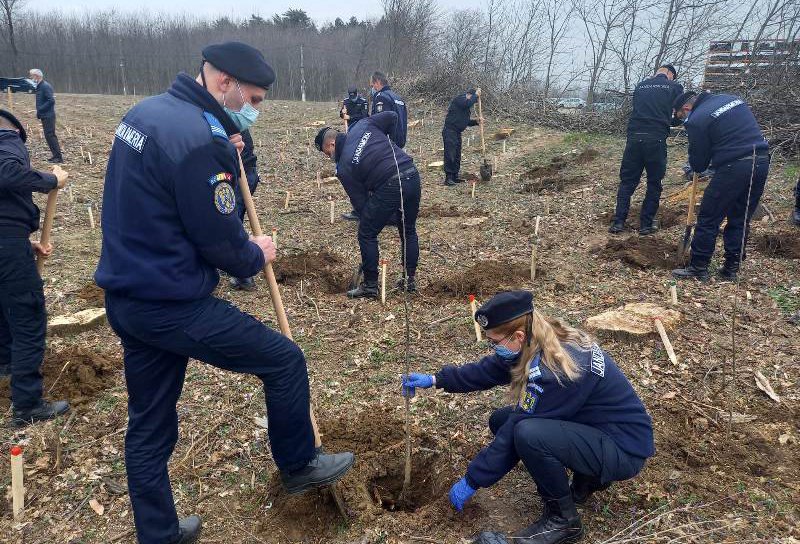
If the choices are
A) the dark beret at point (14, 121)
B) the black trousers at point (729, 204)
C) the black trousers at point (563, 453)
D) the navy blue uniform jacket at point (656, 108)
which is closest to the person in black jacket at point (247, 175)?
the dark beret at point (14, 121)

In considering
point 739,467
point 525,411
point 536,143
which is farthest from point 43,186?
point 536,143

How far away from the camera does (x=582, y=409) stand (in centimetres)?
262

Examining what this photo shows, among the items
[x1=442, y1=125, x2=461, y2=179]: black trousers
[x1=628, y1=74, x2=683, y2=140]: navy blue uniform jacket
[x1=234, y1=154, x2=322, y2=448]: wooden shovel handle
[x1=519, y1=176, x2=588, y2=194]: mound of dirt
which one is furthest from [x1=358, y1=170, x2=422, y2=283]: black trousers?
[x1=442, y1=125, x2=461, y2=179]: black trousers

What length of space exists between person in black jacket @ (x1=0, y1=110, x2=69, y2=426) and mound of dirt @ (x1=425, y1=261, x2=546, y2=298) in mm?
3658

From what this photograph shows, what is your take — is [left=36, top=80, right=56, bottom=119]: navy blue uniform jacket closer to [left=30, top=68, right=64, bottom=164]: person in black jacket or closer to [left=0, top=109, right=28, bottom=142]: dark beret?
[left=30, top=68, right=64, bottom=164]: person in black jacket

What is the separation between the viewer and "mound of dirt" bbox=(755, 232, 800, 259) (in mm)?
6102

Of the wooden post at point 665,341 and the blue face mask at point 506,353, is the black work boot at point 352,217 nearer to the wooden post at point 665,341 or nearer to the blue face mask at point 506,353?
the wooden post at point 665,341

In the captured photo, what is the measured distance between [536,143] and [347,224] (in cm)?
757

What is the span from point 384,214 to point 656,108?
429 cm

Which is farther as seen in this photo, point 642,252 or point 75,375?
point 642,252

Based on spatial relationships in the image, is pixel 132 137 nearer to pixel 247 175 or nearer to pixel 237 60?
pixel 237 60

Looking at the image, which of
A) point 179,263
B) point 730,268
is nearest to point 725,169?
point 730,268

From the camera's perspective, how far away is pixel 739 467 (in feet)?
9.93

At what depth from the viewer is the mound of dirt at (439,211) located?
8.88 metres
